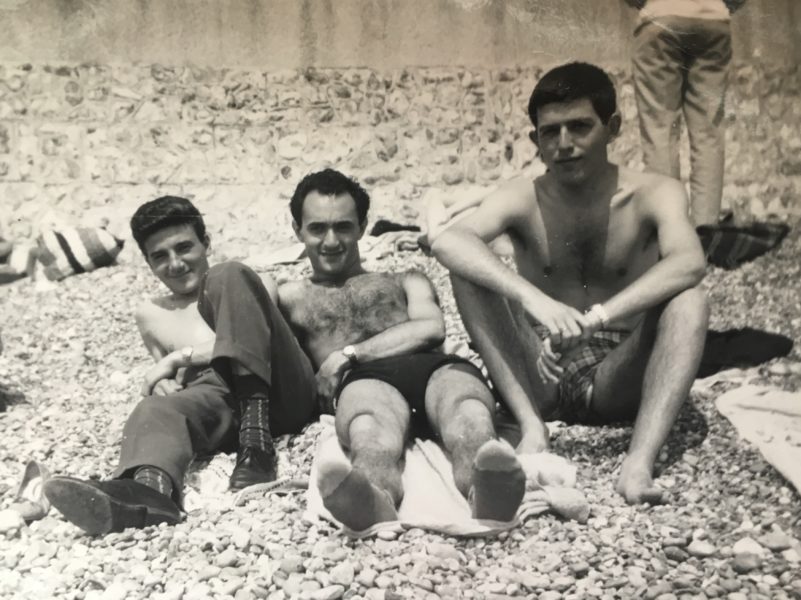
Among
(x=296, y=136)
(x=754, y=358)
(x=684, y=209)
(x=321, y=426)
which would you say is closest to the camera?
(x=684, y=209)

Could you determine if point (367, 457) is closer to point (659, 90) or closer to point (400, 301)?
point (400, 301)

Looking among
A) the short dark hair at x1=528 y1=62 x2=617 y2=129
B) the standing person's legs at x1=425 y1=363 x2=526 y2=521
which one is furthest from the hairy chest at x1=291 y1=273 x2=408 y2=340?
the short dark hair at x1=528 y1=62 x2=617 y2=129

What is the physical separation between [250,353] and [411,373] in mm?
362

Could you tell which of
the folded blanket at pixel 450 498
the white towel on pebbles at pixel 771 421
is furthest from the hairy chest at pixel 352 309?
the white towel on pebbles at pixel 771 421

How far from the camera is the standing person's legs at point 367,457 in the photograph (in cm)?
144

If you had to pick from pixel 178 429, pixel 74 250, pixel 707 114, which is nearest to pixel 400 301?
pixel 178 429

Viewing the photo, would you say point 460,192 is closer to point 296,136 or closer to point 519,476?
point 296,136

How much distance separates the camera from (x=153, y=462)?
1.73 meters

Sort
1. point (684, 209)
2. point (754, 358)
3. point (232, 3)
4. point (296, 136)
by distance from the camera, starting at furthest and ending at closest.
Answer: point (296, 136), point (232, 3), point (754, 358), point (684, 209)

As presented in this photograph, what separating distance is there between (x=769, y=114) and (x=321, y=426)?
4.65 feet

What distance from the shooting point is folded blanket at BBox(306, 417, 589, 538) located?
152 cm

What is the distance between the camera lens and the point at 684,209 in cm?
191

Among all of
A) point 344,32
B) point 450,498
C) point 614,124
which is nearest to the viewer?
point 450,498

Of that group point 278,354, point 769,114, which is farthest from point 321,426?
point 769,114
